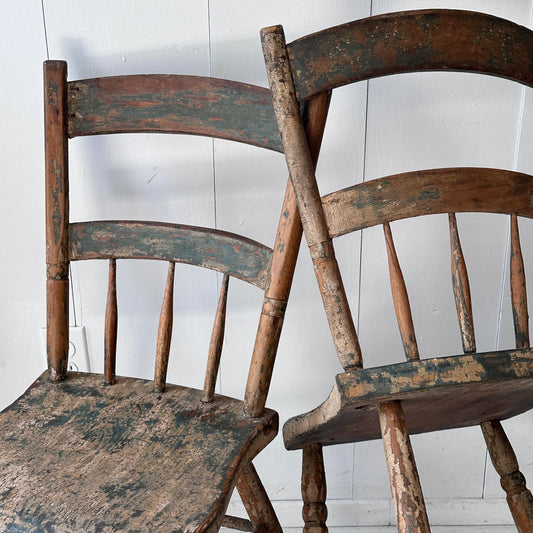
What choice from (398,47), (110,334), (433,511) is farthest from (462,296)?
(433,511)

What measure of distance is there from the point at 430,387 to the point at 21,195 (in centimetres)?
81

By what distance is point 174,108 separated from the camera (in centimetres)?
93

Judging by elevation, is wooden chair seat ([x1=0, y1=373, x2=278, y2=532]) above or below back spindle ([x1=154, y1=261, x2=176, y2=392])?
below

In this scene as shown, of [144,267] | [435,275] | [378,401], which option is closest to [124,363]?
[144,267]

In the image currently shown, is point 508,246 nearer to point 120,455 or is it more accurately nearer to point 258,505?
point 258,505

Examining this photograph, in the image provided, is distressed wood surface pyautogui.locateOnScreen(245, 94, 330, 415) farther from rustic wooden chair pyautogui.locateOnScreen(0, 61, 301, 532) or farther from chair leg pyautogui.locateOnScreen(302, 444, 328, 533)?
chair leg pyautogui.locateOnScreen(302, 444, 328, 533)

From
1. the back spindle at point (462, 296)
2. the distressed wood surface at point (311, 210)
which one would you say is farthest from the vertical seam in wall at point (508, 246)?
the distressed wood surface at point (311, 210)

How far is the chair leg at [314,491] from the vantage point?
93 cm

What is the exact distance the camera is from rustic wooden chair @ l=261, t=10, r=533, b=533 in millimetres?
663

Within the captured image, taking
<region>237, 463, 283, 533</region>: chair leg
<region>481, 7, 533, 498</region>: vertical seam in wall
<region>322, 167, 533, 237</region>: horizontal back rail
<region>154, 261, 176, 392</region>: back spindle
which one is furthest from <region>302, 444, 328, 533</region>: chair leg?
<region>481, 7, 533, 498</region>: vertical seam in wall

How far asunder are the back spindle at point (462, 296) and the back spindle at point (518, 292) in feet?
0.19

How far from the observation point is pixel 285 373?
4.11ft

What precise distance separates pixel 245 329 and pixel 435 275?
36cm

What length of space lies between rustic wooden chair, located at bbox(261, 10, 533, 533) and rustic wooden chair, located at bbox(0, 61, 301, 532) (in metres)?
0.12
